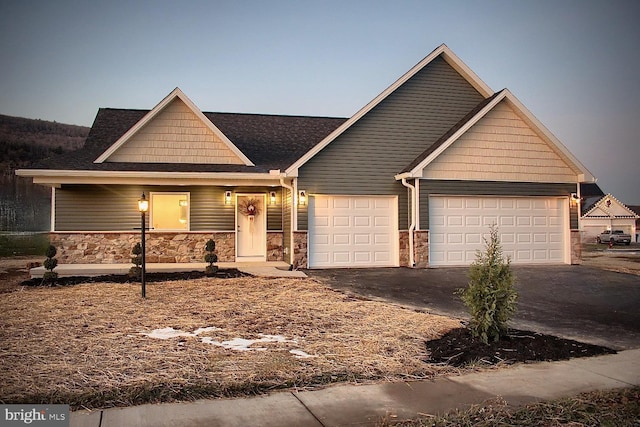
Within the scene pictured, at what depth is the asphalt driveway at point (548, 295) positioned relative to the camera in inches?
274

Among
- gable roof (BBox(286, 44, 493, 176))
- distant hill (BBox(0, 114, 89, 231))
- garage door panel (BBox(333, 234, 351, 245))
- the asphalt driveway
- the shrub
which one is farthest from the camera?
distant hill (BBox(0, 114, 89, 231))

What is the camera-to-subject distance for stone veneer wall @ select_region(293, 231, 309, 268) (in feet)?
45.5

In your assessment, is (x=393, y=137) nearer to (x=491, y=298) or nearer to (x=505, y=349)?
(x=491, y=298)

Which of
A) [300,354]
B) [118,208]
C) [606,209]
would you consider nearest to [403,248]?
[118,208]

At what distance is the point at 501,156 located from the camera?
1477 centimetres

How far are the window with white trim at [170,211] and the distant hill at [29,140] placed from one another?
3280cm

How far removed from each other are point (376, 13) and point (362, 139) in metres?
4.48

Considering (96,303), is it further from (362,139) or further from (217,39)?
(217,39)

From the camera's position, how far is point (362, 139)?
1459cm

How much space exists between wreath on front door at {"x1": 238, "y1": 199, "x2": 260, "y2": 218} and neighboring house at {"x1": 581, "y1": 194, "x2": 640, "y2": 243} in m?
37.2

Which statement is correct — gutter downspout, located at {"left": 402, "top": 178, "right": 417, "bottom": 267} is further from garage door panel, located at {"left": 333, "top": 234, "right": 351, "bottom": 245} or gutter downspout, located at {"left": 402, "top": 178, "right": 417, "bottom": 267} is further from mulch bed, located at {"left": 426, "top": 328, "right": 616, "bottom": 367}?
mulch bed, located at {"left": 426, "top": 328, "right": 616, "bottom": 367}

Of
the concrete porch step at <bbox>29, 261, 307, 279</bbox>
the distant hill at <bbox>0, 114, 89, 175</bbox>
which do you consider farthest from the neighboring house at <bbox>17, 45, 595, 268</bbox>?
the distant hill at <bbox>0, 114, 89, 175</bbox>

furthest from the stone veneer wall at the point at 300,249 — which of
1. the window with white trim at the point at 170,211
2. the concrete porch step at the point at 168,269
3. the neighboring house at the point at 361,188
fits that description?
the window with white trim at the point at 170,211

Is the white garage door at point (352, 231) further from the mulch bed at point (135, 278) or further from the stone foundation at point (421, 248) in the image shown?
the mulch bed at point (135, 278)
